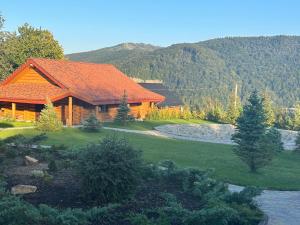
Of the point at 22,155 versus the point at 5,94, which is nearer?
the point at 22,155

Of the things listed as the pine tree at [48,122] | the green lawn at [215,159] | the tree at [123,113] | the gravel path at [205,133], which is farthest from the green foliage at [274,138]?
the tree at [123,113]

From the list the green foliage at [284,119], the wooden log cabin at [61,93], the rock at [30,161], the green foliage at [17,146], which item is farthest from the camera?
the green foliage at [284,119]

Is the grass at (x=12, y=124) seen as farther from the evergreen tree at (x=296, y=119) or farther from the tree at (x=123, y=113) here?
the evergreen tree at (x=296, y=119)

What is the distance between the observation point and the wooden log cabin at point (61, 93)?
31250mm

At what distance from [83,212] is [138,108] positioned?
103 ft

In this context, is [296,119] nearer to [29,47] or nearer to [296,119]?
[296,119]

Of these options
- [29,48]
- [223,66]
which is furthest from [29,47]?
[223,66]

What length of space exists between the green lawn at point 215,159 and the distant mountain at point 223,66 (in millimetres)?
73095

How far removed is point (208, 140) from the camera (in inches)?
1061

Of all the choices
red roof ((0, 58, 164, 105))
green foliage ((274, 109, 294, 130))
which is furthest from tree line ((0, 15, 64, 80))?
green foliage ((274, 109, 294, 130))

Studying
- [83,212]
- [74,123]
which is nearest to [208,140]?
[74,123]

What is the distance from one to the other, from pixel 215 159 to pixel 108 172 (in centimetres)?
975

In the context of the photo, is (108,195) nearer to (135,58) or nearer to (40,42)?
(40,42)

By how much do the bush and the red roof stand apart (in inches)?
846
